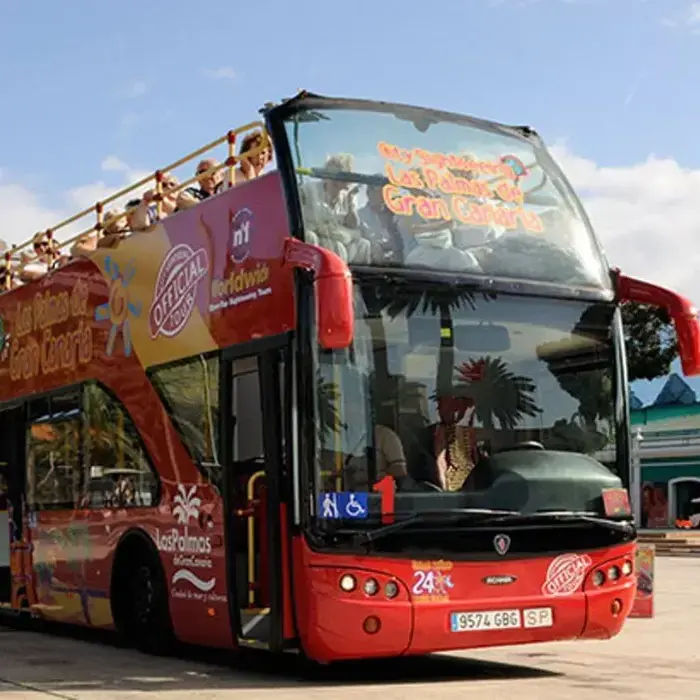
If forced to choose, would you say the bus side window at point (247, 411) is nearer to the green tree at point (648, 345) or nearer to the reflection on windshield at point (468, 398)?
the reflection on windshield at point (468, 398)

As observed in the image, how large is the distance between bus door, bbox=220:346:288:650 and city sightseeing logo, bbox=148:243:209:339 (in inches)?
35.6

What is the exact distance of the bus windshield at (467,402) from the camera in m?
9.41

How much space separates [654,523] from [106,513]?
135ft

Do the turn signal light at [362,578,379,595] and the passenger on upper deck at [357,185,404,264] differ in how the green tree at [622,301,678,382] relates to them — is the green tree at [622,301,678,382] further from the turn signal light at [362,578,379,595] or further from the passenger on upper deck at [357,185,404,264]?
the turn signal light at [362,578,379,595]

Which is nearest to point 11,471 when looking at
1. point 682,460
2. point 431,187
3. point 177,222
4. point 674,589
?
point 177,222

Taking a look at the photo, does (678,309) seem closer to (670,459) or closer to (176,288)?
(176,288)

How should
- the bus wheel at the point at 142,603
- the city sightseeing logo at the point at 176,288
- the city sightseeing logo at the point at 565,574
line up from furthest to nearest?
the bus wheel at the point at 142,603, the city sightseeing logo at the point at 176,288, the city sightseeing logo at the point at 565,574

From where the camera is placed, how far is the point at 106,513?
1257cm

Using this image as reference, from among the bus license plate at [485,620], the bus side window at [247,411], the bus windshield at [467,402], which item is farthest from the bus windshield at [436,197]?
the bus license plate at [485,620]

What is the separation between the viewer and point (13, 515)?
14.9 metres

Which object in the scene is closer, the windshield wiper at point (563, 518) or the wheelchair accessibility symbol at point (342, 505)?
the wheelchair accessibility symbol at point (342, 505)

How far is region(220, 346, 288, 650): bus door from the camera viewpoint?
381 inches

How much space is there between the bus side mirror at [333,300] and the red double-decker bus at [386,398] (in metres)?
0.02

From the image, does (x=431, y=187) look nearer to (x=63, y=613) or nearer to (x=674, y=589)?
(x=63, y=613)
